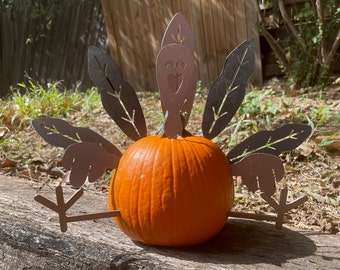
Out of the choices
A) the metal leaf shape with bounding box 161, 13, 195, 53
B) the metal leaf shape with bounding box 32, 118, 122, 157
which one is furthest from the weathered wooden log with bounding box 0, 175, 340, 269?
the metal leaf shape with bounding box 161, 13, 195, 53

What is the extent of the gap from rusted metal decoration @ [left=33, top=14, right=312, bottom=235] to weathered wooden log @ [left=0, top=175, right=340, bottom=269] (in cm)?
10

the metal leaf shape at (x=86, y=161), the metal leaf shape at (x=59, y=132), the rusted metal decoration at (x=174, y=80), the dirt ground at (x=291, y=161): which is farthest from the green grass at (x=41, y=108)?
the rusted metal decoration at (x=174, y=80)

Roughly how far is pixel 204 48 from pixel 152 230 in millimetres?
4950

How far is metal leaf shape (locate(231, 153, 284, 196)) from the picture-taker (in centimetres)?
181

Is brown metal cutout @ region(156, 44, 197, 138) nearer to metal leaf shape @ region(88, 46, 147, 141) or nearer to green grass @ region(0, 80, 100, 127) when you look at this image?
metal leaf shape @ region(88, 46, 147, 141)

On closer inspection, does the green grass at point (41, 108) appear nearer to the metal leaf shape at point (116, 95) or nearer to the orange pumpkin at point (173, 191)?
the metal leaf shape at point (116, 95)


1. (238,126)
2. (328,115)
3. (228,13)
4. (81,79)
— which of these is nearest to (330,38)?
(228,13)

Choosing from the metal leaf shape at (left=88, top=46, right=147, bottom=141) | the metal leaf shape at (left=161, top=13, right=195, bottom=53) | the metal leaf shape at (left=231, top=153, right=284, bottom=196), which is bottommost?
the metal leaf shape at (left=231, top=153, right=284, bottom=196)

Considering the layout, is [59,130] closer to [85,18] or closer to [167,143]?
[167,143]

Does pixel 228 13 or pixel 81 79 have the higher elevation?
pixel 228 13

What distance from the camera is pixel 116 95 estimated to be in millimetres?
1959

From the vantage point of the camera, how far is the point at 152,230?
1.76 m

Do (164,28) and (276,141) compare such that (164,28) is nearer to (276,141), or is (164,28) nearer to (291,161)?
(291,161)

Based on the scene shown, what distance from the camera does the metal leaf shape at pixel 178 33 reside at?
6.24 feet
